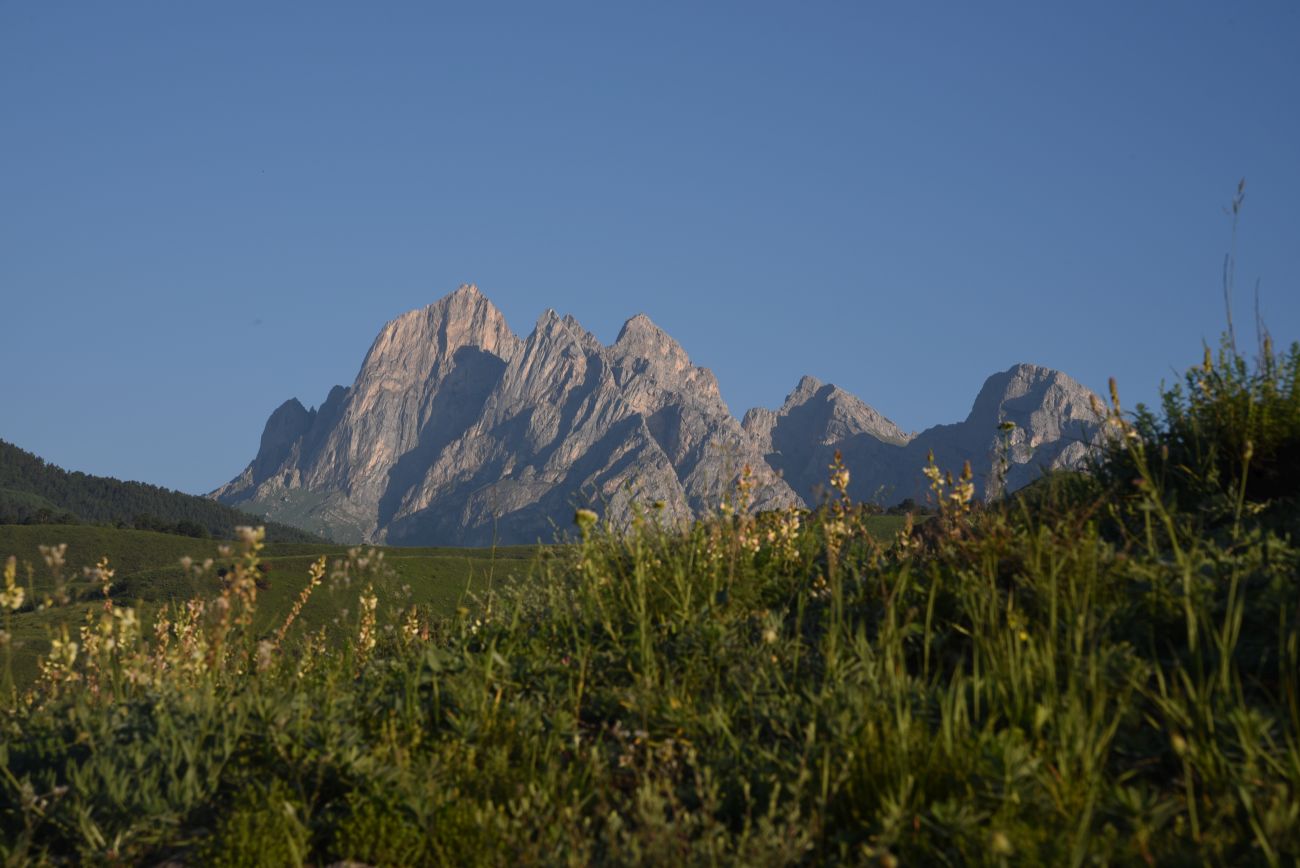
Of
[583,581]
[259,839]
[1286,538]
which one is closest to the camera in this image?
[259,839]

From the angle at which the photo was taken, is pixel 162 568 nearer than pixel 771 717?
No

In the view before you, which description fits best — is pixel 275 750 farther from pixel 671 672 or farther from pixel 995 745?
pixel 995 745

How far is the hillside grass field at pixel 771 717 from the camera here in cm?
440

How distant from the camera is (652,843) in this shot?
4301 millimetres

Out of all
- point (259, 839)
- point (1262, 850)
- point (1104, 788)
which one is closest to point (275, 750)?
point (259, 839)

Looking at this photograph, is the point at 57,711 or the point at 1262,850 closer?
the point at 1262,850

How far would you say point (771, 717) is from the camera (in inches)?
215

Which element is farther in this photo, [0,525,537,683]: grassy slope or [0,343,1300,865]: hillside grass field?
[0,525,537,683]: grassy slope

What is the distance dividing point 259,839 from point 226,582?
6.53 ft

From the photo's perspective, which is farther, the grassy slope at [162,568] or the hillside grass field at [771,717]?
the grassy slope at [162,568]

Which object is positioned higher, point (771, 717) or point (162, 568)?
point (162, 568)

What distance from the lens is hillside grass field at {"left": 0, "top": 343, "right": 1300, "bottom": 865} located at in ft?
14.4

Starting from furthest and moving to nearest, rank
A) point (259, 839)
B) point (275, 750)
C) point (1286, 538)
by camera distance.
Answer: point (1286, 538), point (275, 750), point (259, 839)

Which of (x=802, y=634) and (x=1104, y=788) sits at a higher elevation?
(x=802, y=634)
